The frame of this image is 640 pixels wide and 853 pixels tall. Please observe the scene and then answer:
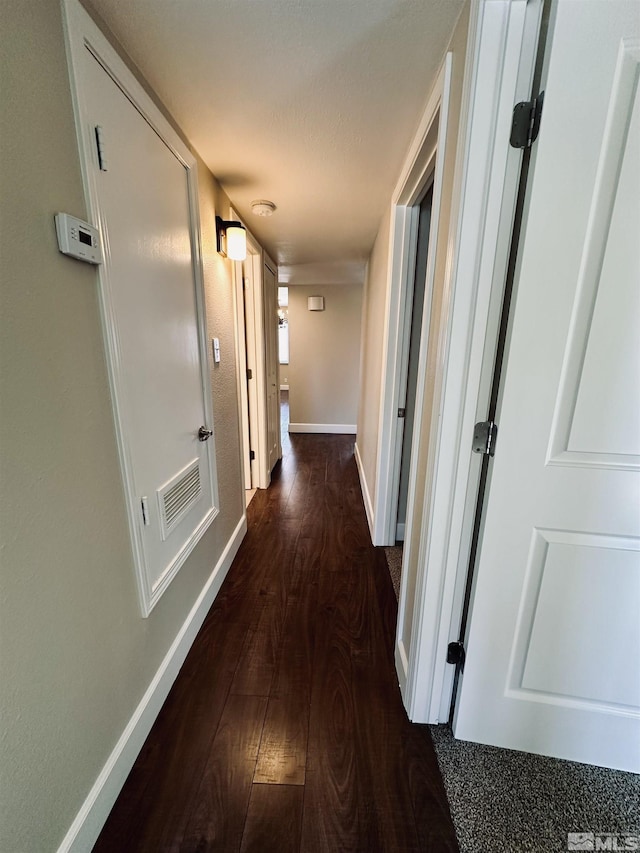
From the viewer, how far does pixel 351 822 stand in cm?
95

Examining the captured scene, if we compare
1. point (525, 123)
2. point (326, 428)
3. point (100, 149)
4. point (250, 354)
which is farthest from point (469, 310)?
point (326, 428)

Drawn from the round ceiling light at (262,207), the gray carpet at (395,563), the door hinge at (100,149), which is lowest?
the gray carpet at (395,563)

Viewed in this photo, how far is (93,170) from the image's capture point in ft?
2.88

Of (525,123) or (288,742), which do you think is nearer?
(525,123)

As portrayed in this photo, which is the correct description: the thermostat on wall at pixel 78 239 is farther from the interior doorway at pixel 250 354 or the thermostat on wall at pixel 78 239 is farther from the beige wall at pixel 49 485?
the interior doorway at pixel 250 354

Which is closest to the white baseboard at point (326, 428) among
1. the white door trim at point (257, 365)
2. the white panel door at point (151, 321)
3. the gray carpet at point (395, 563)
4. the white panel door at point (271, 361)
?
the white panel door at point (271, 361)

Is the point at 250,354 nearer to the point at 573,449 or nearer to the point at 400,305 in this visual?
the point at 400,305

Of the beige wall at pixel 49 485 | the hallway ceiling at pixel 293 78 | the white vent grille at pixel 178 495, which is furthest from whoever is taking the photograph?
the white vent grille at pixel 178 495

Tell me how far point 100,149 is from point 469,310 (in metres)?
1.10

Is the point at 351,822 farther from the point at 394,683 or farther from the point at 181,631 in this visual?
the point at 181,631

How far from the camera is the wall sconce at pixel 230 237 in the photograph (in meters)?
1.78

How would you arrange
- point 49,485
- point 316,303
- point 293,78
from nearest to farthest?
point 49,485, point 293,78, point 316,303

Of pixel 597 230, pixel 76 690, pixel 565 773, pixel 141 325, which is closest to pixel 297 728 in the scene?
pixel 76 690

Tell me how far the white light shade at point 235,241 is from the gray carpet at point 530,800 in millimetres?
2356
